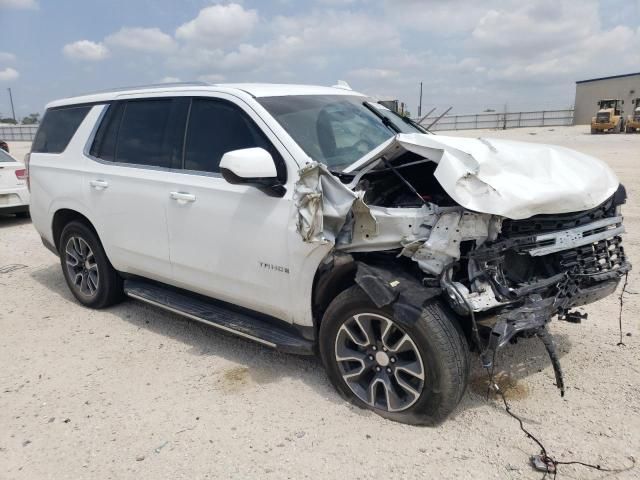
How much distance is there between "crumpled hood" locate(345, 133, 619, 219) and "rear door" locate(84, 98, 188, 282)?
5.42 ft

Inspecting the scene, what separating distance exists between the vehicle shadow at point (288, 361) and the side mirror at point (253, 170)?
1.35 metres

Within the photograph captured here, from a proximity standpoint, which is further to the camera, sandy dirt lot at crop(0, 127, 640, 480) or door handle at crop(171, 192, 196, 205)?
door handle at crop(171, 192, 196, 205)

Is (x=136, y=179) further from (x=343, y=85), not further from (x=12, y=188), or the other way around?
(x=12, y=188)

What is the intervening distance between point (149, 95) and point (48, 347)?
2.32 meters

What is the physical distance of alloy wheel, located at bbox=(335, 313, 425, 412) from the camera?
3021mm

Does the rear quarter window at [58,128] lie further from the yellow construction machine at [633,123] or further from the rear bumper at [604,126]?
the yellow construction machine at [633,123]

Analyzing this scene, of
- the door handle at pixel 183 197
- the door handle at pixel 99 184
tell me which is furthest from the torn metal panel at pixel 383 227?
the door handle at pixel 99 184

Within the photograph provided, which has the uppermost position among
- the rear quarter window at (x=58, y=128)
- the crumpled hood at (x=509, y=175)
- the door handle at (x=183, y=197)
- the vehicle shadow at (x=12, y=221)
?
the rear quarter window at (x=58, y=128)

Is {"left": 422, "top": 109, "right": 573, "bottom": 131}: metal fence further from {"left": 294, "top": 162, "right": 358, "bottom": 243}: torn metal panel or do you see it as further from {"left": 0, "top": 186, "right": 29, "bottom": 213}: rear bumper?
{"left": 294, "top": 162, "right": 358, "bottom": 243}: torn metal panel

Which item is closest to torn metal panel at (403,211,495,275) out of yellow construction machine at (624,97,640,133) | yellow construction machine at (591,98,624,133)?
yellow construction machine at (591,98,624,133)

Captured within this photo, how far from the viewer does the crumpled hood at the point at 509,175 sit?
2750 millimetres

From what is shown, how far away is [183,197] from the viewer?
3881 millimetres

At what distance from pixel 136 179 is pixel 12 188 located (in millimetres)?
6564

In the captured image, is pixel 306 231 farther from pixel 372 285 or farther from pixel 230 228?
pixel 230 228
